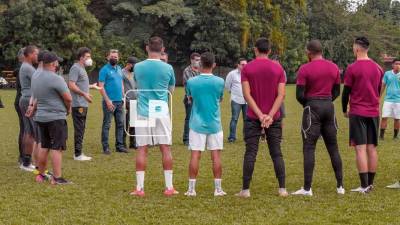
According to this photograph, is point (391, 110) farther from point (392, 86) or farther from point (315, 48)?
point (315, 48)

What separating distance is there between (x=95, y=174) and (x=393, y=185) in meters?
4.62

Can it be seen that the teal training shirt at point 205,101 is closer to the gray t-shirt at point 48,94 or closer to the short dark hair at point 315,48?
the short dark hair at point 315,48

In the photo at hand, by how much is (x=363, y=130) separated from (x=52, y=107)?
4381 mm

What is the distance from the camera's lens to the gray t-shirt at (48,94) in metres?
9.17

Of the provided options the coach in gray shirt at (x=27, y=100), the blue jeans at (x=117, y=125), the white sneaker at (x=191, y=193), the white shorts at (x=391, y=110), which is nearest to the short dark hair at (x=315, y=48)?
the white sneaker at (x=191, y=193)

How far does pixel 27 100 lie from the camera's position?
10711 millimetres

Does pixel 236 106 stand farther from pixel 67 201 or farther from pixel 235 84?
A: pixel 67 201

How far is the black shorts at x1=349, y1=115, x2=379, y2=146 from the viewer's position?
8656 millimetres

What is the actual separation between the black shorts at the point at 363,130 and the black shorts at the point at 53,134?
410cm

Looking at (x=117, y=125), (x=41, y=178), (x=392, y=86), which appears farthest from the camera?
(x=392, y=86)

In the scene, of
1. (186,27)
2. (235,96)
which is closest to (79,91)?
(235,96)

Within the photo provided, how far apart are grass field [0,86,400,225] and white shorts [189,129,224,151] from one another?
25.3 inches

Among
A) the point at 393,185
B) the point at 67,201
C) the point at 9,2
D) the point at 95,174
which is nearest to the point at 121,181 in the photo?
the point at 95,174

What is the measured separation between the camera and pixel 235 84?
1495 centimetres
